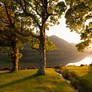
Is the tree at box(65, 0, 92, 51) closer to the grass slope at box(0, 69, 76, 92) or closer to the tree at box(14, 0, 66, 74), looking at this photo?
the tree at box(14, 0, 66, 74)

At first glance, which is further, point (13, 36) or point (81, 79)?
point (13, 36)

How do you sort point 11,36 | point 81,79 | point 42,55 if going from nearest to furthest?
point 81,79
point 42,55
point 11,36

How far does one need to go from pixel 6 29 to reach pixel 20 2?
894 cm

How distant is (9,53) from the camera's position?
91.1 ft

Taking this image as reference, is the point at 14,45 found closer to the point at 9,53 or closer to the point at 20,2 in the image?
the point at 9,53

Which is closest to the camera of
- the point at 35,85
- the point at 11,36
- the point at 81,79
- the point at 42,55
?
the point at 35,85

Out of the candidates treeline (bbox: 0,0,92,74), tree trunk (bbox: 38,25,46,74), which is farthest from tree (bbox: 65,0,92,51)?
tree trunk (bbox: 38,25,46,74)

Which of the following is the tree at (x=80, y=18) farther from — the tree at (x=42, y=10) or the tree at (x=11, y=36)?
the tree at (x=11, y=36)

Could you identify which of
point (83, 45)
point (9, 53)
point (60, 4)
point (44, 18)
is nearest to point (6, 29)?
point (9, 53)

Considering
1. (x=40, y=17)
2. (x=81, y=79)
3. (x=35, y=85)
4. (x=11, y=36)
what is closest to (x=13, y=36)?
(x=11, y=36)

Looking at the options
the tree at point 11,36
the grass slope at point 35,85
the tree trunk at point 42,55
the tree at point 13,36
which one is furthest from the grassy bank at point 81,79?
the tree at point 11,36

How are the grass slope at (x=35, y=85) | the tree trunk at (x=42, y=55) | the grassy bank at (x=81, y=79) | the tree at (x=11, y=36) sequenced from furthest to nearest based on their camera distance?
the tree at (x=11, y=36)
the tree trunk at (x=42, y=55)
the grassy bank at (x=81, y=79)
the grass slope at (x=35, y=85)

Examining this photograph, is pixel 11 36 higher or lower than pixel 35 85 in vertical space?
higher

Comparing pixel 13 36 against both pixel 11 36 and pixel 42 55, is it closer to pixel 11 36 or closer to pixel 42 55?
pixel 11 36
